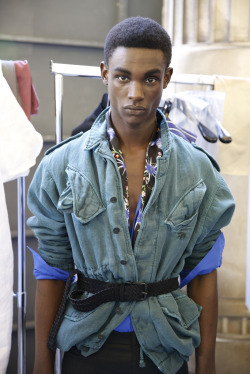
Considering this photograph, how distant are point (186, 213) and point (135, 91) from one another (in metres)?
0.30

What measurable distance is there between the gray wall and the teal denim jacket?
5.65ft

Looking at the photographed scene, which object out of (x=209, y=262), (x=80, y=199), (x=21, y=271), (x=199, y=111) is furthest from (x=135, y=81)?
(x=21, y=271)

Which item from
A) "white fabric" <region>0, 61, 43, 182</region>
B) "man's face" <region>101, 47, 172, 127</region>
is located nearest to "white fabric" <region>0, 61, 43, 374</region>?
"white fabric" <region>0, 61, 43, 182</region>

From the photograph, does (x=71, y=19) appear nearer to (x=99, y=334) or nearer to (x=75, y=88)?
(x=75, y=88)

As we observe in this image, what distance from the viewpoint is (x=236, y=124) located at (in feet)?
6.61

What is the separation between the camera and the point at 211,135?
5.76 feet

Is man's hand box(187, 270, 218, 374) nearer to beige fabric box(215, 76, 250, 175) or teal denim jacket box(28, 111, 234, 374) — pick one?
teal denim jacket box(28, 111, 234, 374)

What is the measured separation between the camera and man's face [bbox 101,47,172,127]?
1.07 m

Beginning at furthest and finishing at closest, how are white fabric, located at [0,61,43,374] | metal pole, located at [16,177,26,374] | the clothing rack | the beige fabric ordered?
the beige fabric, metal pole, located at [16,177,26,374], the clothing rack, white fabric, located at [0,61,43,374]

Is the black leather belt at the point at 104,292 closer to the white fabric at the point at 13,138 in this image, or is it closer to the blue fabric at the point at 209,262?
the blue fabric at the point at 209,262

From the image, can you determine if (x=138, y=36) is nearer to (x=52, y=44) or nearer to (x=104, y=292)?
(x=104, y=292)

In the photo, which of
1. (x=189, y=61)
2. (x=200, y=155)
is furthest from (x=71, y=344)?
(x=189, y=61)

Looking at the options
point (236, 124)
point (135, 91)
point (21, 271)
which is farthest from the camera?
point (236, 124)

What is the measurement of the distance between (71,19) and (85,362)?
7.59 ft
